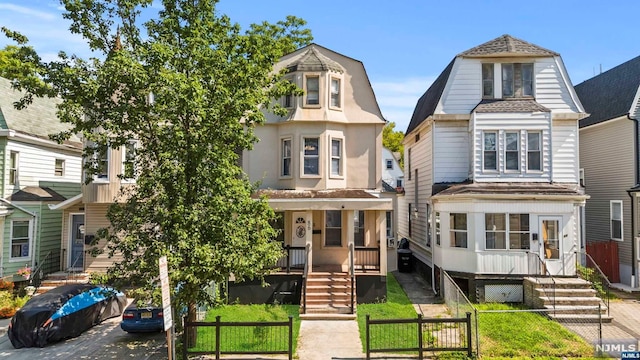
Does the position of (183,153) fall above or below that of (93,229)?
above

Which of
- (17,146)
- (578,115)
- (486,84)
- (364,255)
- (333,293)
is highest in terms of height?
(486,84)

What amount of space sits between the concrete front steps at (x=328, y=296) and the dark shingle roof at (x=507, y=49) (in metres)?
10.8

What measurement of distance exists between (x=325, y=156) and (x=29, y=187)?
13905 mm

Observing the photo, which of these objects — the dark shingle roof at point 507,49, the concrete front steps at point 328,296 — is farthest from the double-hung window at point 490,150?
the concrete front steps at point 328,296

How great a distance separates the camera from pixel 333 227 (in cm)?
1661

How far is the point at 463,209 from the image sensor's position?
14.8 metres

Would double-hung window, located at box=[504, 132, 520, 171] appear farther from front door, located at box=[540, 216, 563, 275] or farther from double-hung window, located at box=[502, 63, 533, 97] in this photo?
front door, located at box=[540, 216, 563, 275]

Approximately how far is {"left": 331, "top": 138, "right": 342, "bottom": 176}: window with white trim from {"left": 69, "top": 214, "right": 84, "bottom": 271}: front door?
12.3 m

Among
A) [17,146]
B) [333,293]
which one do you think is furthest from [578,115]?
[17,146]

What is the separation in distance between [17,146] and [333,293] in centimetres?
1549

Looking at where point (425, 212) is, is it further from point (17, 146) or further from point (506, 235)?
point (17, 146)

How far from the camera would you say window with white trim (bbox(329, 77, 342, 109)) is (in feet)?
55.2

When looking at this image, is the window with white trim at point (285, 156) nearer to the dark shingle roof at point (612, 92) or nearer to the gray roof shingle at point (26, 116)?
the gray roof shingle at point (26, 116)

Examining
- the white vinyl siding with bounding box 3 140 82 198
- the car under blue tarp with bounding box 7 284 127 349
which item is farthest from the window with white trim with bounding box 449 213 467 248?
the white vinyl siding with bounding box 3 140 82 198
